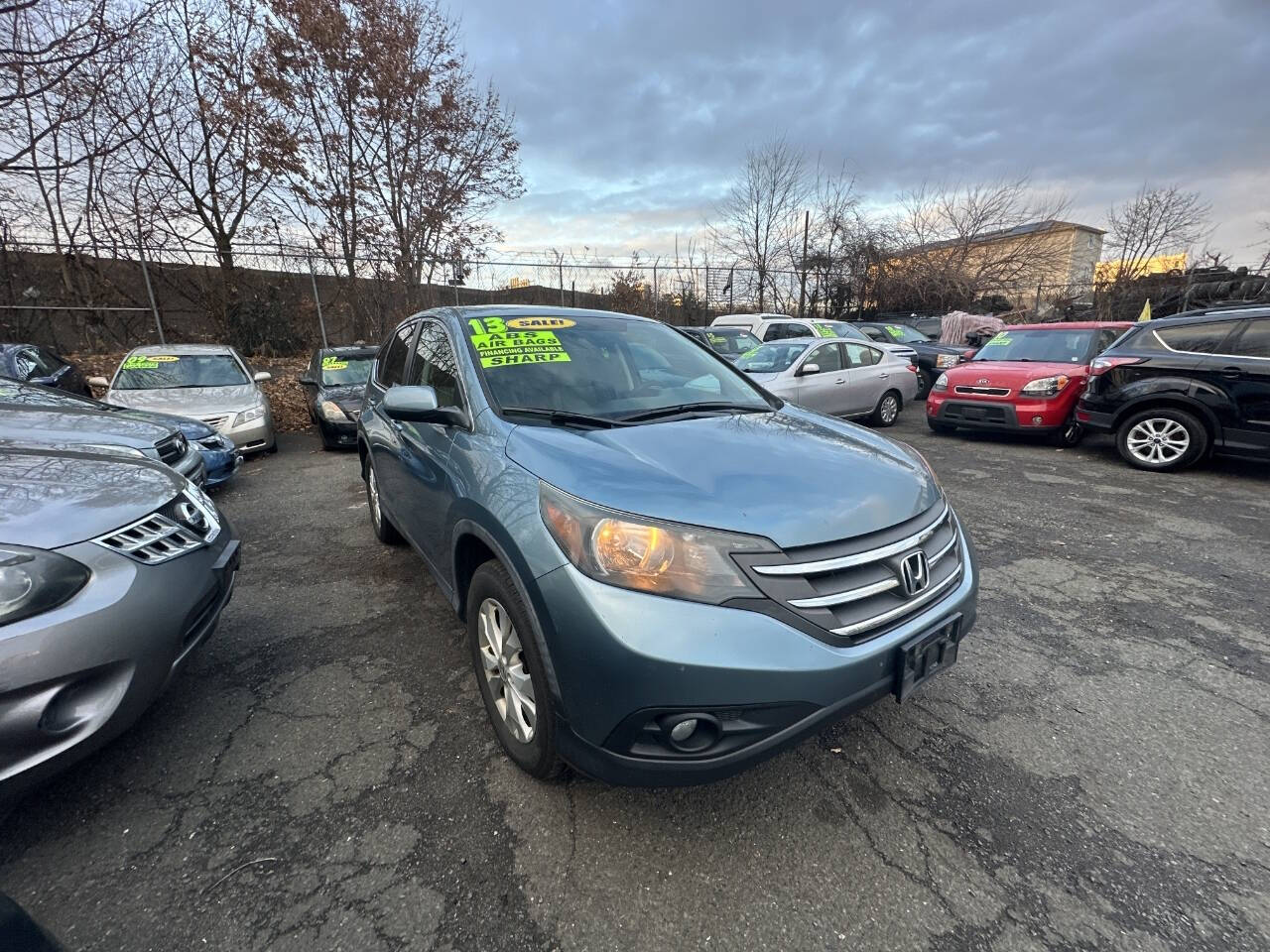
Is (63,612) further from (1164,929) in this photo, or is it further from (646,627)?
(1164,929)

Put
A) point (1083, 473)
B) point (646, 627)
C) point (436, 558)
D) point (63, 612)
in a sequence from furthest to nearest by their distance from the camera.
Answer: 1. point (1083, 473)
2. point (436, 558)
3. point (63, 612)
4. point (646, 627)

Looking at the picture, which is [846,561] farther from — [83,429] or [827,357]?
[827,357]

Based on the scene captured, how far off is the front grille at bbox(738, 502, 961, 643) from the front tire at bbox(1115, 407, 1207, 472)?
20.0ft

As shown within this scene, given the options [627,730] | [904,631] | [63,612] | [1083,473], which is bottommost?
[1083,473]

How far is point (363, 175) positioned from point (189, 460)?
10844 millimetres

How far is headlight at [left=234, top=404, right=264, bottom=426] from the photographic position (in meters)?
7.05

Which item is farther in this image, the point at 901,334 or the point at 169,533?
the point at 901,334

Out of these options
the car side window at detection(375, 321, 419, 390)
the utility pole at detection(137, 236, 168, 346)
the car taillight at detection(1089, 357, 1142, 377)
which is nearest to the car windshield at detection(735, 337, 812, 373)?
the car taillight at detection(1089, 357, 1142, 377)

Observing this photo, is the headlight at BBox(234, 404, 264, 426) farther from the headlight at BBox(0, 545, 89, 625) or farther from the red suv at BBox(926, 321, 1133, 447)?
the red suv at BBox(926, 321, 1133, 447)

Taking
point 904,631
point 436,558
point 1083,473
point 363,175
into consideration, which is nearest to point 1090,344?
point 1083,473

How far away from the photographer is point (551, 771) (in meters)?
1.90

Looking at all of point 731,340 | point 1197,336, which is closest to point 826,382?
point 1197,336

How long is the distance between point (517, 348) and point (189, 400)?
6.67m

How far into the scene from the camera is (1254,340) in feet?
17.9
